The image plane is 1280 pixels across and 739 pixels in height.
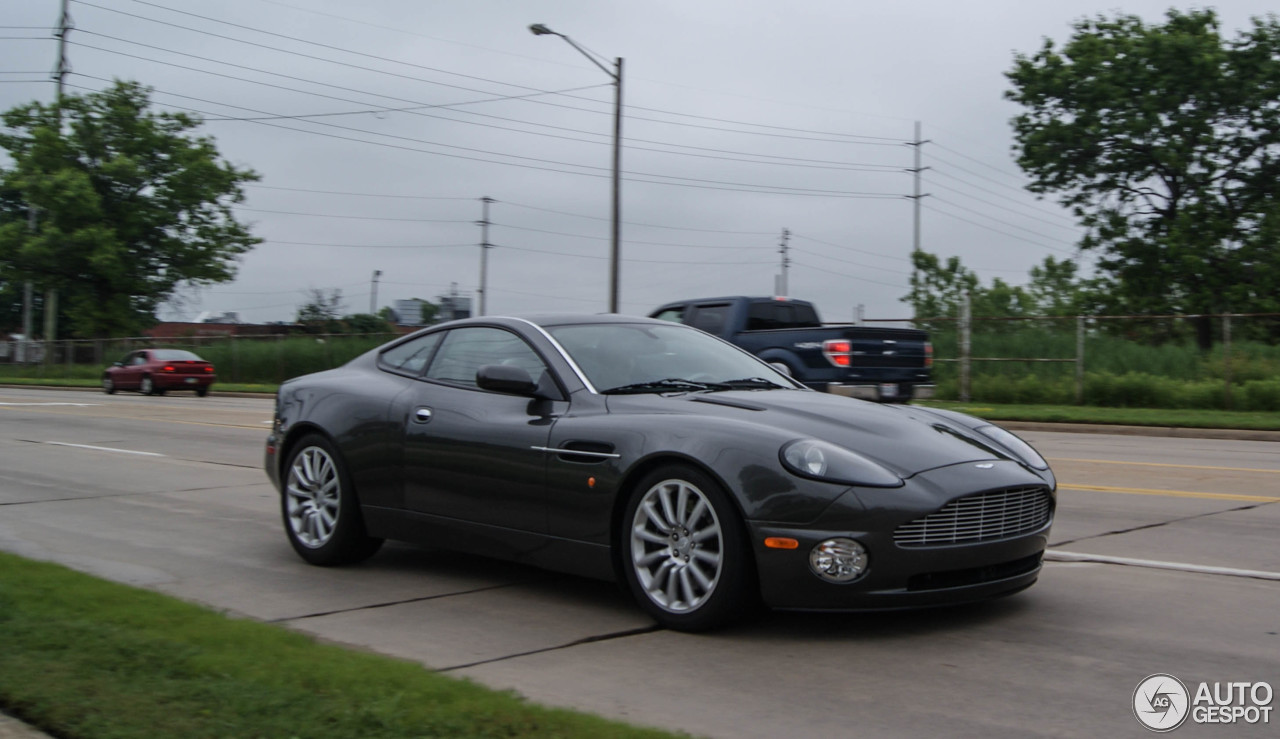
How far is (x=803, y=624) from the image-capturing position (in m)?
5.11

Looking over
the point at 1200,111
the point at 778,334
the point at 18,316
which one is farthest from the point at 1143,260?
the point at 18,316

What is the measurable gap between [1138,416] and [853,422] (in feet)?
51.4

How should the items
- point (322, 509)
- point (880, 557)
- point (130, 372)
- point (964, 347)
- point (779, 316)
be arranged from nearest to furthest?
point (880, 557)
point (322, 509)
point (779, 316)
point (964, 347)
point (130, 372)

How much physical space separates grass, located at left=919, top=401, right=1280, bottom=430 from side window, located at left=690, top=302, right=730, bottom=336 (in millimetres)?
4900

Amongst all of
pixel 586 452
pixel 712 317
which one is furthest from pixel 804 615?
pixel 712 317

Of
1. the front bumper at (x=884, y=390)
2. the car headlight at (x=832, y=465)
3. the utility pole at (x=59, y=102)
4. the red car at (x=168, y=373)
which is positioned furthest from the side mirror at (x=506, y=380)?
the utility pole at (x=59, y=102)

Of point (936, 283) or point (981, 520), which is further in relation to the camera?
point (936, 283)

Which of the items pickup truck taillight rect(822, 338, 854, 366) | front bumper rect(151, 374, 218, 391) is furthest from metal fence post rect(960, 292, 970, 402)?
front bumper rect(151, 374, 218, 391)

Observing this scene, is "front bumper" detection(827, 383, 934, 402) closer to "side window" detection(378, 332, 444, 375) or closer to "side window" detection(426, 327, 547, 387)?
"side window" detection(378, 332, 444, 375)

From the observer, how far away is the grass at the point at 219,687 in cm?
354

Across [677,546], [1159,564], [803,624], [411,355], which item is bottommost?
[803,624]

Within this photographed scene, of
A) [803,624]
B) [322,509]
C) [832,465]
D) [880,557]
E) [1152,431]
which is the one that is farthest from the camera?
[1152,431]

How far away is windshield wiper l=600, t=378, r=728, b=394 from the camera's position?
5766 millimetres

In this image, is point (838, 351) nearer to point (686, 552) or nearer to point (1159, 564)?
point (1159, 564)
